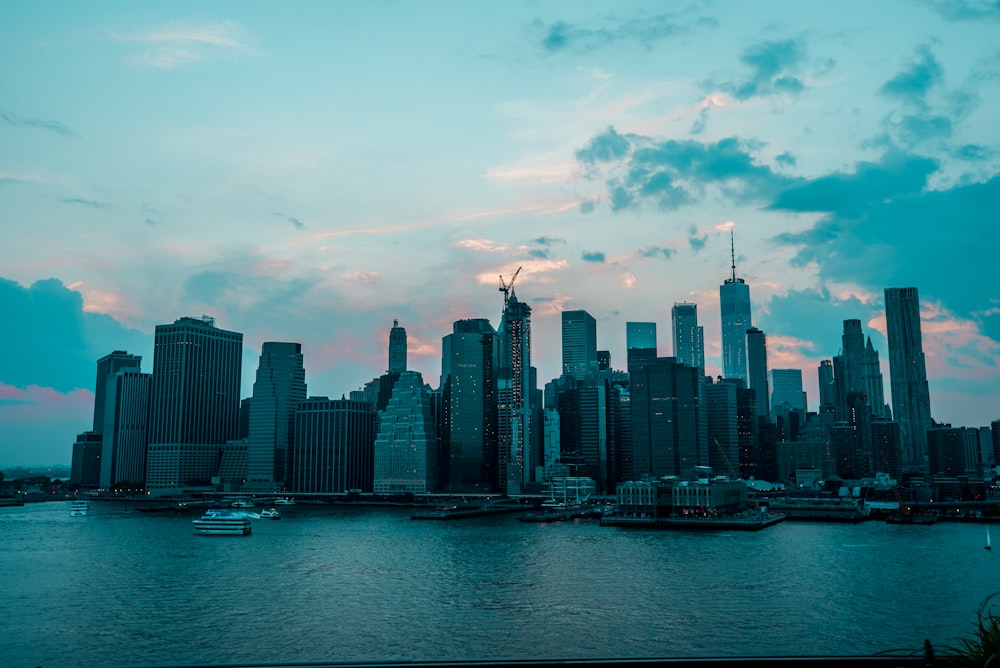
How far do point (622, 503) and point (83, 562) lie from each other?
10235cm

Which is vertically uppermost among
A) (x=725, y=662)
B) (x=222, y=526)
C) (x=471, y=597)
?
(x=725, y=662)

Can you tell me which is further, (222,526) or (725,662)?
(222,526)

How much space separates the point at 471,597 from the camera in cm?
5903

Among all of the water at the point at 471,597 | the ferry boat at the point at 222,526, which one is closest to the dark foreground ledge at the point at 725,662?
the water at the point at 471,597

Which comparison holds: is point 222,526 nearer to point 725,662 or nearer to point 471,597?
point 471,597

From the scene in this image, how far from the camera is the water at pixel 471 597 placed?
43000 mm

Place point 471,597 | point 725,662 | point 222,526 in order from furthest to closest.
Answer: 1. point 222,526
2. point 471,597
3. point 725,662

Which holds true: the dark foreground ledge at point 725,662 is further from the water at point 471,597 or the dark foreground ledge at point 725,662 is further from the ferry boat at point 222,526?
the ferry boat at point 222,526

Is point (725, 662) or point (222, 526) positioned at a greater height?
point (725, 662)

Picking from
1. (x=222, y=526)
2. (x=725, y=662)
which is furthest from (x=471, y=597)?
(x=222, y=526)

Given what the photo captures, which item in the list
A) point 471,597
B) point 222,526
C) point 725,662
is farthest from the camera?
point 222,526

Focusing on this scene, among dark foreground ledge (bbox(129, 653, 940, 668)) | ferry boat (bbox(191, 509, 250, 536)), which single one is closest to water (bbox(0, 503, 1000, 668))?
ferry boat (bbox(191, 509, 250, 536))

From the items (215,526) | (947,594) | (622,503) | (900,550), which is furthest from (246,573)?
(622,503)

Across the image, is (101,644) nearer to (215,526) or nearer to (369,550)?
(369,550)
